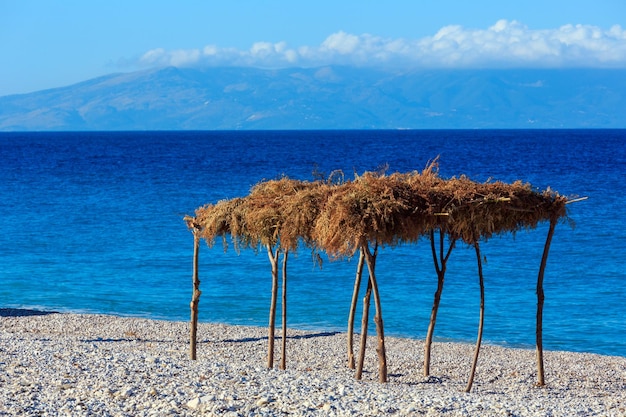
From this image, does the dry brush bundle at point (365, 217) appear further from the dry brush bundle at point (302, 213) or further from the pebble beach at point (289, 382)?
the pebble beach at point (289, 382)

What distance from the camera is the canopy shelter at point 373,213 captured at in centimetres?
1168

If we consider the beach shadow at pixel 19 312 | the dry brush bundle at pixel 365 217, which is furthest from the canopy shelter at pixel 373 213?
the beach shadow at pixel 19 312

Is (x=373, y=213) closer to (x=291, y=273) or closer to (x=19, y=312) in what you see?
(x=19, y=312)

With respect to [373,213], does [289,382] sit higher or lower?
lower

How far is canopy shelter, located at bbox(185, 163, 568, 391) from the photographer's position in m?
11.7

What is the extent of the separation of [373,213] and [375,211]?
63 mm

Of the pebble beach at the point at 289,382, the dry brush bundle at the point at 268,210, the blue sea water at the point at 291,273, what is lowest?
the blue sea water at the point at 291,273

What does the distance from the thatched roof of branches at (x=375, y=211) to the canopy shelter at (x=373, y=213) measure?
0.6 inches

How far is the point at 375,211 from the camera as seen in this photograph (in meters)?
11.6

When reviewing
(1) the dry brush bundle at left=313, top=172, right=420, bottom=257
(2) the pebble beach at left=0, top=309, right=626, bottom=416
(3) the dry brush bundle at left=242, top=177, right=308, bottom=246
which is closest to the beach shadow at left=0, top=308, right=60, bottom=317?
(2) the pebble beach at left=0, top=309, right=626, bottom=416

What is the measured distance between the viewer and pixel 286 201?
1270cm

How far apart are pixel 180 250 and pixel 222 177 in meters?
31.3

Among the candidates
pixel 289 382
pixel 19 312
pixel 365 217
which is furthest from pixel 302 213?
pixel 19 312

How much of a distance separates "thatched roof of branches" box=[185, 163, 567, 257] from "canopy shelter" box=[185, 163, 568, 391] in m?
0.01
